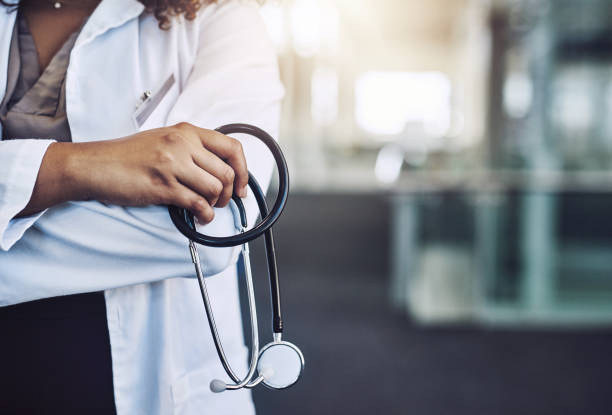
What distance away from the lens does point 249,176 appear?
624 millimetres

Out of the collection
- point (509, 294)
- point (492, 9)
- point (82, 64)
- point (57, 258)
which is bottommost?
point (509, 294)

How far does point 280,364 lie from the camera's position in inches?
24.3

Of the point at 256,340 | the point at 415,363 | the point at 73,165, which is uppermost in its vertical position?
the point at 73,165

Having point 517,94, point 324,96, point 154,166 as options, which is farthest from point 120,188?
point 324,96

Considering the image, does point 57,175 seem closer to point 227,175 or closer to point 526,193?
point 227,175

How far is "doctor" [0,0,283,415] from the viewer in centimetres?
57

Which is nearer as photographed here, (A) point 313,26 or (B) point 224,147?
(B) point 224,147

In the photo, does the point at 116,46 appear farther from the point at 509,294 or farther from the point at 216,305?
the point at 509,294

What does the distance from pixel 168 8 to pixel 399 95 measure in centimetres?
1492

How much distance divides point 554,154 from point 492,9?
1277mm

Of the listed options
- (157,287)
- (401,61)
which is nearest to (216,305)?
(157,287)

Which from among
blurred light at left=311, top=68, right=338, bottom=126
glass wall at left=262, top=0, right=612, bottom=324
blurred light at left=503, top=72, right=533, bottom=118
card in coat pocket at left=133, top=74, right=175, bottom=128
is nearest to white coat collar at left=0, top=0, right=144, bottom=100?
card in coat pocket at left=133, top=74, right=175, bottom=128

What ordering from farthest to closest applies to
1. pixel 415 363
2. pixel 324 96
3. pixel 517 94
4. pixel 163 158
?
pixel 324 96 < pixel 517 94 < pixel 415 363 < pixel 163 158

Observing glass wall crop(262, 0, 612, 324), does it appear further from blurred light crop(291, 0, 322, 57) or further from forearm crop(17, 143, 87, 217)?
blurred light crop(291, 0, 322, 57)
